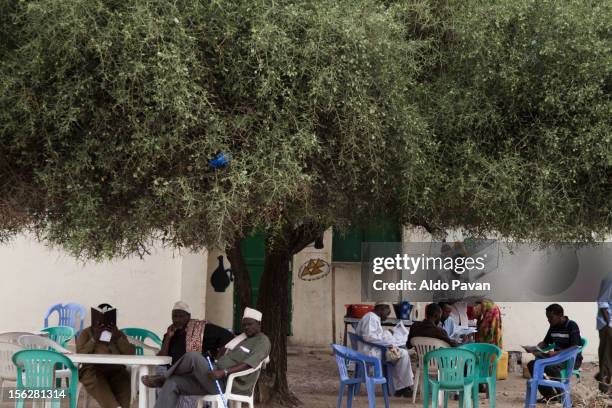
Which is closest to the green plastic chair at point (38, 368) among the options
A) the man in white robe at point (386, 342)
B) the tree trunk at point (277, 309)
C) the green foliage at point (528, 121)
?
the tree trunk at point (277, 309)

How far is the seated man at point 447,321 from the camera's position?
41.1 ft

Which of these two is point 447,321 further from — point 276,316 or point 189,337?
point 189,337

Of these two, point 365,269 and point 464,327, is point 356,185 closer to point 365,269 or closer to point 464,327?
point 464,327

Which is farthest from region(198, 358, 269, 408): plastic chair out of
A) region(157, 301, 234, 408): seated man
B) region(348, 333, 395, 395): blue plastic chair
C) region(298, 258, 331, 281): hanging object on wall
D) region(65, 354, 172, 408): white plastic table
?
region(298, 258, 331, 281): hanging object on wall

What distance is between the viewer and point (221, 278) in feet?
51.1

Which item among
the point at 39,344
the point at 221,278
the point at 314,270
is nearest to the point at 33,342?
the point at 39,344

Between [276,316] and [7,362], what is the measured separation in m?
3.04

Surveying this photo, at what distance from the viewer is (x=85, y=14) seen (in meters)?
6.48

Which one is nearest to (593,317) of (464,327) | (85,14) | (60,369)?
(464,327)

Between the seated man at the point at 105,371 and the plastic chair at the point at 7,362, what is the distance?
63 cm

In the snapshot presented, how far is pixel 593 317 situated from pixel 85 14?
11.6 meters

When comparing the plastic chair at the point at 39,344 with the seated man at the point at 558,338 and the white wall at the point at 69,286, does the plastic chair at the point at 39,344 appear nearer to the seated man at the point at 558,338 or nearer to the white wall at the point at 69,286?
the white wall at the point at 69,286

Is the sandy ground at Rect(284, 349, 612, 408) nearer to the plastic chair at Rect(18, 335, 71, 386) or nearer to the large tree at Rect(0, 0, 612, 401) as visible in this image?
the large tree at Rect(0, 0, 612, 401)

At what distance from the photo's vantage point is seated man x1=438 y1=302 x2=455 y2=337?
1252 centimetres
